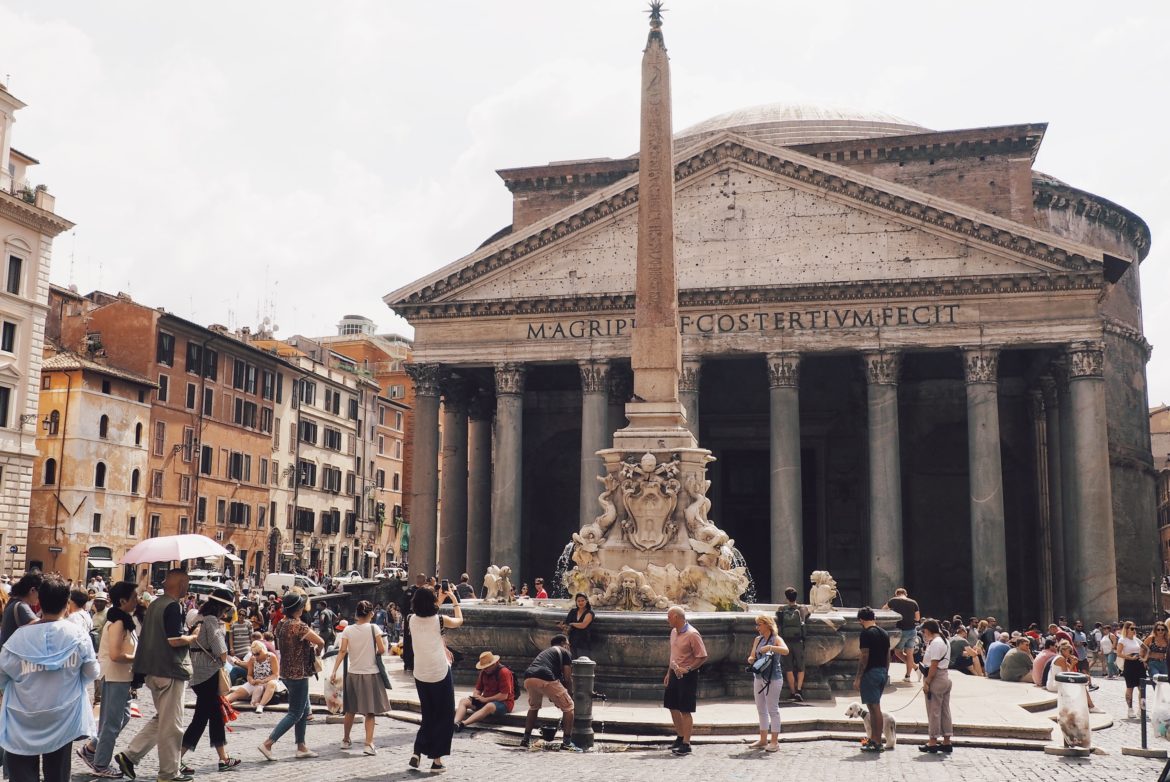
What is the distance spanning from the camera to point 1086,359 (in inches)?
1087

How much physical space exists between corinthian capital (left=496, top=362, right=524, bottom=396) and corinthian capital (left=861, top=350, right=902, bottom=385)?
9.36 metres

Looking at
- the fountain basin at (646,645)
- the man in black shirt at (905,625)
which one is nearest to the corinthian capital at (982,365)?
the man in black shirt at (905,625)

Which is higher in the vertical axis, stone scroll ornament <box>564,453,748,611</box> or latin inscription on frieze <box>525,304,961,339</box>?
latin inscription on frieze <box>525,304,961,339</box>

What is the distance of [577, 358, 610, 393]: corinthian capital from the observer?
100 feet

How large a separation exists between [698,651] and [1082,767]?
3.31 m

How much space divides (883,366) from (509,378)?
10002 millimetres

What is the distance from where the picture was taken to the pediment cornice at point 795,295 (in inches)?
1096

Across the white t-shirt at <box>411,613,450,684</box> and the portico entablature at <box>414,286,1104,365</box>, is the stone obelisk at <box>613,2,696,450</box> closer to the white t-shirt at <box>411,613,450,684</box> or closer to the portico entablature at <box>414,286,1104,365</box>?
the white t-shirt at <box>411,613,450,684</box>

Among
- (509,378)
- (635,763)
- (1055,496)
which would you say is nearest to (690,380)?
(509,378)

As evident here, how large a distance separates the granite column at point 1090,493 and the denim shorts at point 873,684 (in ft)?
63.3

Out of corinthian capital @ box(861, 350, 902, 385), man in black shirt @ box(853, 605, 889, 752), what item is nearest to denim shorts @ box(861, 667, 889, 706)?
man in black shirt @ box(853, 605, 889, 752)

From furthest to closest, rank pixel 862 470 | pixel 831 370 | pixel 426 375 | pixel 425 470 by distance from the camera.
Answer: pixel 831 370 → pixel 862 470 → pixel 426 375 → pixel 425 470

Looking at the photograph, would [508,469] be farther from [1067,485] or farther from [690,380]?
[1067,485]

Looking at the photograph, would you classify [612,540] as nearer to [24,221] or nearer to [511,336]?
[511,336]
